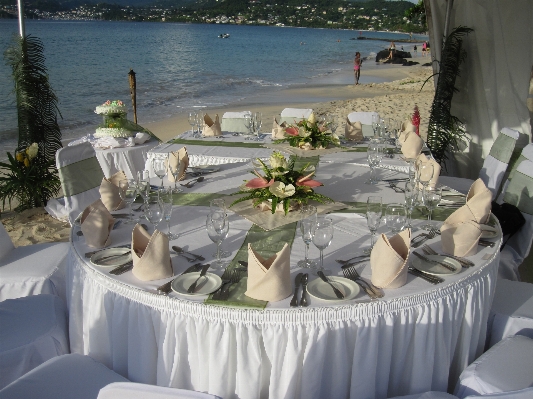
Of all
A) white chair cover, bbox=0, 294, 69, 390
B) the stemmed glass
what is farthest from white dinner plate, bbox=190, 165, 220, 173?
white chair cover, bbox=0, 294, 69, 390

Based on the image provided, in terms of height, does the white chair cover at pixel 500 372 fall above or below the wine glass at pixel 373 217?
below

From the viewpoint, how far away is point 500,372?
1.92 meters

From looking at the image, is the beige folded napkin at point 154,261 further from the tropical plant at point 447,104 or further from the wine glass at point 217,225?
the tropical plant at point 447,104

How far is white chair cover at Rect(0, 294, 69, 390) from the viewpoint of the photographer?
2137 mm

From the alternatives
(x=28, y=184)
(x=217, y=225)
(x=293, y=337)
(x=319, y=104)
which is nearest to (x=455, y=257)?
(x=293, y=337)

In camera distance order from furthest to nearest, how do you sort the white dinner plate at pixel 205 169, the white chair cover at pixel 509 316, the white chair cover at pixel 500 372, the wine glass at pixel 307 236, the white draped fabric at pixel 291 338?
the white dinner plate at pixel 205 169
the white chair cover at pixel 509 316
the wine glass at pixel 307 236
the white chair cover at pixel 500 372
the white draped fabric at pixel 291 338

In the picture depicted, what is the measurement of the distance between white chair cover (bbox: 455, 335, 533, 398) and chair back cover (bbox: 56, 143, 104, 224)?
2766 mm

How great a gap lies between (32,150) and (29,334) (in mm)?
3363

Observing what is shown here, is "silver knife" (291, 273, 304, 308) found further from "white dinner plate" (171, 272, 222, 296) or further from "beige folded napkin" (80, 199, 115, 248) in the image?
"beige folded napkin" (80, 199, 115, 248)

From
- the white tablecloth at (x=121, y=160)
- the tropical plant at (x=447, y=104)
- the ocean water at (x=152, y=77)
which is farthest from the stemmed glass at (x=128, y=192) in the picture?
the ocean water at (x=152, y=77)

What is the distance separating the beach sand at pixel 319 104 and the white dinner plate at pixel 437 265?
356 centimetres

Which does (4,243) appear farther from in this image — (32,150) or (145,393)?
(32,150)

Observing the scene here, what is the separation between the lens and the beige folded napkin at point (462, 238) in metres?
2.13

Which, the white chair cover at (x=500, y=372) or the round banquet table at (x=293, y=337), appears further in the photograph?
the white chair cover at (x=500, y=372)
